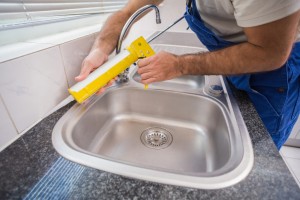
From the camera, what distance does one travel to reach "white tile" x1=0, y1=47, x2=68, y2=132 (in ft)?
1.55

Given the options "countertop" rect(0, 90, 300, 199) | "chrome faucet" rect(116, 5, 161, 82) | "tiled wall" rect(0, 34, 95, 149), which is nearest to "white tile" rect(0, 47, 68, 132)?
"tiled wall" rect(0, 34, 95, 149)

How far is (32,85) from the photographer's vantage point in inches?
21.2

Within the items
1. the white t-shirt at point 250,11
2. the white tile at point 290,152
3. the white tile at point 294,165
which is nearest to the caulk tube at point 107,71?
the white t-shirt at point 250,11

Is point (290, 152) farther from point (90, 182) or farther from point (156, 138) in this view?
point (90, 182)

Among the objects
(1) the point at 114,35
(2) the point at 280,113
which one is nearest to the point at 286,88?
(2) the point at 280,113

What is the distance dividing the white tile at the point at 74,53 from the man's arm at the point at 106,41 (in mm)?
39

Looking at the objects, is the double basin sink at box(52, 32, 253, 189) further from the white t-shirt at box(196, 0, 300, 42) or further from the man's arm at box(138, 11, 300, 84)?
the white t-shirt at box(196, 0, 300, 42)

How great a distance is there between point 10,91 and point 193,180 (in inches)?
20.0

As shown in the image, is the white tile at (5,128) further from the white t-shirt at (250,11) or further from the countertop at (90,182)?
the white t-shirt at (250,11)

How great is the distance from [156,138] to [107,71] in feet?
1.37

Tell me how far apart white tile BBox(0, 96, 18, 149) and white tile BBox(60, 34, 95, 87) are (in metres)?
0.25

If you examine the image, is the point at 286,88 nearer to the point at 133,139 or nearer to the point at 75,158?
the point at 133,139

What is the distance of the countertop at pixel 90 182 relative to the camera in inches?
14.9

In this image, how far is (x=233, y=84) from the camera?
34.5 inches
